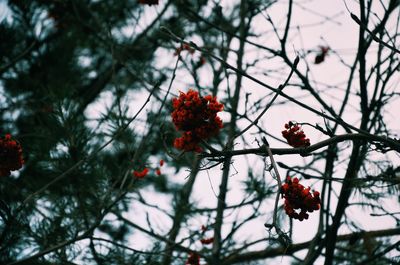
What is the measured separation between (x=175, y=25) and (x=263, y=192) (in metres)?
1.55

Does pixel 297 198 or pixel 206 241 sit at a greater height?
pixel 206 241

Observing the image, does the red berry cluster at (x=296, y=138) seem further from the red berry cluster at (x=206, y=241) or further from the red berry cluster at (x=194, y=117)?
the red berry cluster at (x=206, y=241)

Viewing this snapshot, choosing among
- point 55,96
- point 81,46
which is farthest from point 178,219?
point 81,46

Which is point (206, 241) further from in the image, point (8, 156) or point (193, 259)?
point (8, 156)

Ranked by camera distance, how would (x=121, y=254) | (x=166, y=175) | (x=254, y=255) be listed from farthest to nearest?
(x=166, y=175)
(x=254, y=255)
(x=121, y=254)

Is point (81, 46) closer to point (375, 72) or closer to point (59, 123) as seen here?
point (59, 123)

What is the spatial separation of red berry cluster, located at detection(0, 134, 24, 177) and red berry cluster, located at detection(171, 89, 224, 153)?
2.52 feet

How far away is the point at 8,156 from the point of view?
1757mm

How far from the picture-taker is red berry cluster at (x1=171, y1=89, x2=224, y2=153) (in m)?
1.38

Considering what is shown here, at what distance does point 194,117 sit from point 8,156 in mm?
884

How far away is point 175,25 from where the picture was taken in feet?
11.1

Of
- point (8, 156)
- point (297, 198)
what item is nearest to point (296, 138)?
point (297, 198)

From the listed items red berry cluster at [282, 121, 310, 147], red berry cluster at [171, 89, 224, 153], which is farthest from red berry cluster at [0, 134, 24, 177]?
red berry cluster at [282, 121, 310, 147]

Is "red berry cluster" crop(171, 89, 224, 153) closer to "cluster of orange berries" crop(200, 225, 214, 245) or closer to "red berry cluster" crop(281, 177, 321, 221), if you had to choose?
"red berry cluster" crop(281, 177, 321, 221)
